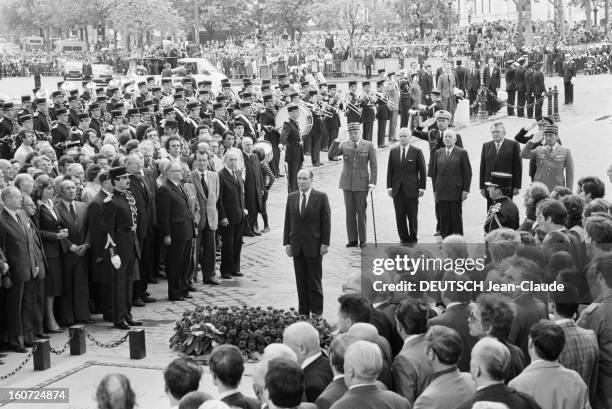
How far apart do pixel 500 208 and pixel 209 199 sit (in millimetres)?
4106

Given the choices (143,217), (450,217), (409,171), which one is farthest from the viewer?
(409,171)

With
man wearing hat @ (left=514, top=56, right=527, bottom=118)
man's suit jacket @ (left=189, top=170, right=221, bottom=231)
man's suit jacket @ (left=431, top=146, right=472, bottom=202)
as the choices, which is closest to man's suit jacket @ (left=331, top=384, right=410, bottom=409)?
man's suit jacket @ (left=189, top=170, right=221, bottom=231)

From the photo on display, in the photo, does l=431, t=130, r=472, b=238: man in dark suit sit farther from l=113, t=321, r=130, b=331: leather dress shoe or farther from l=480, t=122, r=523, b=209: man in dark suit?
l=113, t=321, r=130, b=331: leather dress shoe

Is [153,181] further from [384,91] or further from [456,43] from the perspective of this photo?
[456,43]

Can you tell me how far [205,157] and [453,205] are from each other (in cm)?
398

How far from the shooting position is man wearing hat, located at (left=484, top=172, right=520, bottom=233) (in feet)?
47.8

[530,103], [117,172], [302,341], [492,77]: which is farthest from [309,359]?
[492,77]

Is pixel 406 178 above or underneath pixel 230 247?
above

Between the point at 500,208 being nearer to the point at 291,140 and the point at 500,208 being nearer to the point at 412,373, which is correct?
the point at 412,373

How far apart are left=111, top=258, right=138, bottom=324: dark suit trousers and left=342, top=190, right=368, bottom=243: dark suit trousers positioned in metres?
4.91

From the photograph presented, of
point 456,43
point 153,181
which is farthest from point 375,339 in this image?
point 456,43

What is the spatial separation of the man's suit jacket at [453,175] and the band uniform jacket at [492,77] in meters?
19.3

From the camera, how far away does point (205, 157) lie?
50.9ft

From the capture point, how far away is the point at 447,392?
23.8 ft
